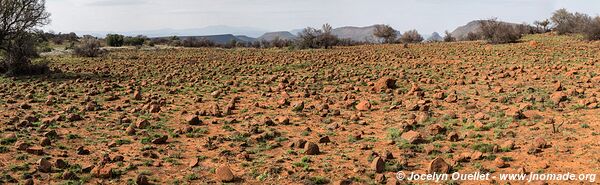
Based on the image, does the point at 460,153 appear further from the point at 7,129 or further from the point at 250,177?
the point at 7,129

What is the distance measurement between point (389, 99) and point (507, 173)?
6246 millimetres

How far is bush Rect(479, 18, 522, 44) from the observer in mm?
34688

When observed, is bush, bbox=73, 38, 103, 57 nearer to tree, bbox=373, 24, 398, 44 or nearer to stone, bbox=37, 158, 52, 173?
stone, bbox=37, 158, 52, 173

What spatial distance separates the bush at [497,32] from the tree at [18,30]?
28.4 meters

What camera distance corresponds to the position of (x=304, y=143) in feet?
26.1

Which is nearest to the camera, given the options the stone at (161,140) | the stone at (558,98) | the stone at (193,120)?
the stone at (161,140)

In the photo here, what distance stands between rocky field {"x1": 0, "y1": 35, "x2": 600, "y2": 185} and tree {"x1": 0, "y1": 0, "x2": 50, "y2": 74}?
11.2 ft

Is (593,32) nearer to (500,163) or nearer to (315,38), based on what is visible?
(315,38)

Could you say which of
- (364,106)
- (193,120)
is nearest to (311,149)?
(193,120)

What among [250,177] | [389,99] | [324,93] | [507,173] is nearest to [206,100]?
[324,93]

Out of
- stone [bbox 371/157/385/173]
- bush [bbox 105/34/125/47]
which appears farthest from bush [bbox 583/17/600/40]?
bush [bbox 105/34/125/47]

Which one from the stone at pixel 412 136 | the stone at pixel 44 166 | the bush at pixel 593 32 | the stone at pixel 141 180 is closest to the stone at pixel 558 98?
the stone at pixel 412 136

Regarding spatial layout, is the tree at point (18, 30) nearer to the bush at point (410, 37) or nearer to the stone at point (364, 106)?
the stone at point (364, 106)

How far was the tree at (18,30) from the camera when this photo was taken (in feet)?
62.8
